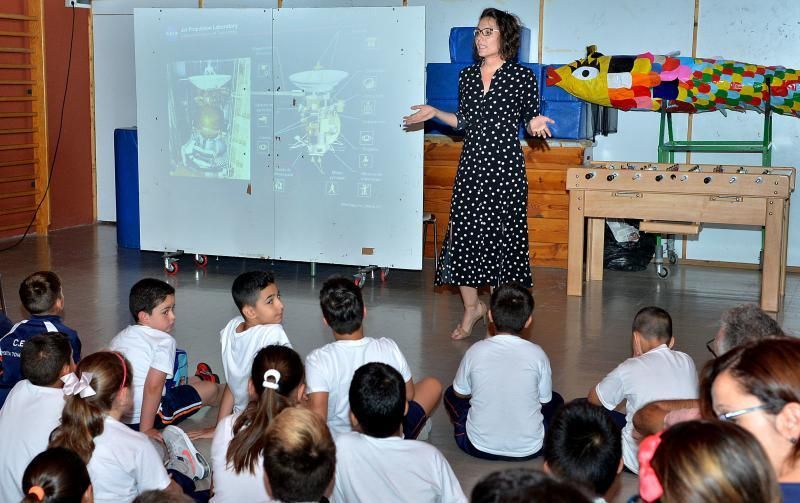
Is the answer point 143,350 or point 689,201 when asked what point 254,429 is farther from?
point 689,201

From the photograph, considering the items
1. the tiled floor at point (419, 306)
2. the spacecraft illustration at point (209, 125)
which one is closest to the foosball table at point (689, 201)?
the tiled floor at point (419, 306)

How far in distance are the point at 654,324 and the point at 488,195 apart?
203 cm

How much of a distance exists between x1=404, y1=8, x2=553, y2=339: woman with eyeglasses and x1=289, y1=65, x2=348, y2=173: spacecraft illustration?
56.7 inches

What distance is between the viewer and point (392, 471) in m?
2.53

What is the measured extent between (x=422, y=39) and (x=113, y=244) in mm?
3449

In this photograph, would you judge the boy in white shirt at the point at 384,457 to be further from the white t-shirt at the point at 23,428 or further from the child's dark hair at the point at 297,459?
the white t-shirt at the point at 23,428

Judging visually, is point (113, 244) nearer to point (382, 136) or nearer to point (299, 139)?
point (299, 139)

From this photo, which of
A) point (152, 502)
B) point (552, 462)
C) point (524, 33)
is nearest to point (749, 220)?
point (524, 33)

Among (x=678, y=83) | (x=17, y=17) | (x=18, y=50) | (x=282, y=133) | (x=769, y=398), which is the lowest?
(x=769, y=398)

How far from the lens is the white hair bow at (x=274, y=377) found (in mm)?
2637

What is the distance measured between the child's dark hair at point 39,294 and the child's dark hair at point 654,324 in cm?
219

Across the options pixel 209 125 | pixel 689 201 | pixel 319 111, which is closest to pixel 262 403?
pixel 689 201

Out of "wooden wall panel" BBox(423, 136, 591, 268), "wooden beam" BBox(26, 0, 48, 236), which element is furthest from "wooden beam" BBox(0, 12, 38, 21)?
"wooden wall panel" BBox(423, 136, 591, 268)

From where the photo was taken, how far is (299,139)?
Result: 6.80 m
